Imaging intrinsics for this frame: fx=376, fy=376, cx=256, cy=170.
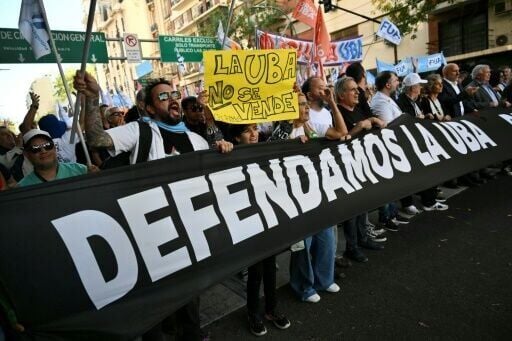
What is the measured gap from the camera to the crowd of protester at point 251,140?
7.64 ft

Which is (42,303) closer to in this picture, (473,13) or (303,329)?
(303,329)

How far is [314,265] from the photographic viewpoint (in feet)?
10.5

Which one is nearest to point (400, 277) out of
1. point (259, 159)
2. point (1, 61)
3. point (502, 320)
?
point (502, 320)

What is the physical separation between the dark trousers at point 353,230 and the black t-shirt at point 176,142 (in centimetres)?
181

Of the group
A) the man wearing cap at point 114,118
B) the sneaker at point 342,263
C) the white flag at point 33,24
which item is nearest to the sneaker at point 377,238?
the sneaker at point 342,263

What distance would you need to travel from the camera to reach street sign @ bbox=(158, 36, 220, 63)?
40.3 feet

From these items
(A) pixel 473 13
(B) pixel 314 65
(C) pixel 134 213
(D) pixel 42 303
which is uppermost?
(A) pixel 473 13

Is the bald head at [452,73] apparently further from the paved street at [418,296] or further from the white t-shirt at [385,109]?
the paved street at [418,296]

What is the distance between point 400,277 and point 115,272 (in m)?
2.44

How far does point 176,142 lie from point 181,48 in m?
10.9

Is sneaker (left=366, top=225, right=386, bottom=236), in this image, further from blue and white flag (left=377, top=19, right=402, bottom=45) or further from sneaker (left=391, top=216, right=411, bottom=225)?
blue and white flag (left=377, top=19, right=402, bottom=45)

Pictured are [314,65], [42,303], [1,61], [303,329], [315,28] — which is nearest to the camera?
[42,303]

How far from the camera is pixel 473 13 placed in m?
18.5

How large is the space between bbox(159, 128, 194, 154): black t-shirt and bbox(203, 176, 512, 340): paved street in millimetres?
1410
